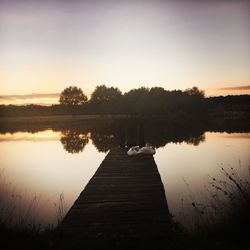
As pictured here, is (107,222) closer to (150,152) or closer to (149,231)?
(149,231)

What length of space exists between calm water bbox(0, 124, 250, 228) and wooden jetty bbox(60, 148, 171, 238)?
1.44 meters

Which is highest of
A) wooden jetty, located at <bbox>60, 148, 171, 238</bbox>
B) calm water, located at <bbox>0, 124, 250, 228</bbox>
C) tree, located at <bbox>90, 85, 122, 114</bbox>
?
tree, located at <bbox>90, 85, 122, 114</bbox>

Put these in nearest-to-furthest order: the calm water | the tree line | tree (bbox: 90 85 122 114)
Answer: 1. the calm water
2. the tree line
3. tree (bbox: 90 85 122 114)

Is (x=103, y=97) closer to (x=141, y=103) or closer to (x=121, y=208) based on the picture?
(x=141, y=103)

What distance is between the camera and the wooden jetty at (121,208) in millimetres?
7211

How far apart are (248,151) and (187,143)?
8.44 meters

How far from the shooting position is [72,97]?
129 m

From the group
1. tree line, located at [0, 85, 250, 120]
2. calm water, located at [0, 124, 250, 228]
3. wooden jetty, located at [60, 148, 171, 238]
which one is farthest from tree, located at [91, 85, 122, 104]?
wooden jetty, located at [60, 148, 171, 238]

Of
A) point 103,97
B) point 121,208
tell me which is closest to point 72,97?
point 103,97

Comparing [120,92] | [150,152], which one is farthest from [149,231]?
[120,92]

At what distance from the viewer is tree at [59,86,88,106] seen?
128125 millimetres

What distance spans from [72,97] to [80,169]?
360ft

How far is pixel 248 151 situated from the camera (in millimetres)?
25859

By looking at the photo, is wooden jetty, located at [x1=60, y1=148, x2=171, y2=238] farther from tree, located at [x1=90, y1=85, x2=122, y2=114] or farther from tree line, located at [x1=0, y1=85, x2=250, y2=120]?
tree, located at [x1=90, y1=85, x2=122, y2=114]
